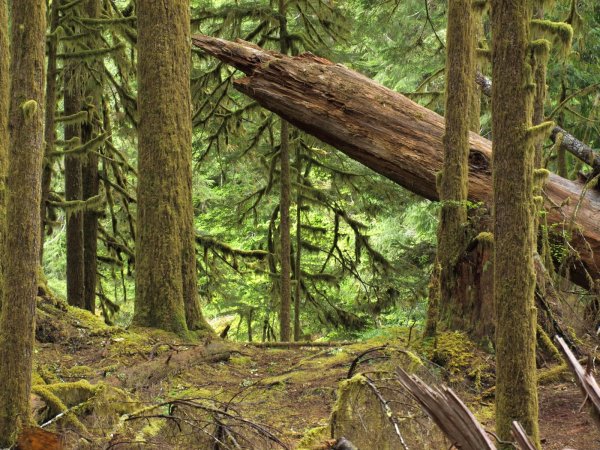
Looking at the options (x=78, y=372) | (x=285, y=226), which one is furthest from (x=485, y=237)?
(x=285, y=226)

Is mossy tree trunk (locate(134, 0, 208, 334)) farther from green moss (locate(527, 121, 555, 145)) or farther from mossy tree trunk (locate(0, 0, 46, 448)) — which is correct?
green moss (locate(527, 121, 555, 145))

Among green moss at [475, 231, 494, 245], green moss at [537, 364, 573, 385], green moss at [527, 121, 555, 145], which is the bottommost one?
green moss at [537, 364, 573, 385]

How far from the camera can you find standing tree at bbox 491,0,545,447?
5332 millimetres

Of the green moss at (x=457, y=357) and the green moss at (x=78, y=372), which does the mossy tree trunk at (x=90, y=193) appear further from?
the green moss at (x=457, y=357)

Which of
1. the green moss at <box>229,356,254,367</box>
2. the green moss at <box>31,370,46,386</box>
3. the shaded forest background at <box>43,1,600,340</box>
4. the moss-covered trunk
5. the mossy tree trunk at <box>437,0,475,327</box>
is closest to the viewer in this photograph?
the green moss at <box>31,370,46,386</box>

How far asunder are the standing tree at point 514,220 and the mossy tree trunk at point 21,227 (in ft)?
11.0

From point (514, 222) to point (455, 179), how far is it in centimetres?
362

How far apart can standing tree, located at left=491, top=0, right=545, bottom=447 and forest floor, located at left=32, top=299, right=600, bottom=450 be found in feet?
2.43

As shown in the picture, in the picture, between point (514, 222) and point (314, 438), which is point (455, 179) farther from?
point (314, 438)

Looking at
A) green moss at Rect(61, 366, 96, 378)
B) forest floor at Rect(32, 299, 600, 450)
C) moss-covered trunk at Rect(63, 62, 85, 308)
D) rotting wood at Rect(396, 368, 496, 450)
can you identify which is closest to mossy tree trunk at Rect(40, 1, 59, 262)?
moss-covered trunk at Rect(63, 62, 85, 308)

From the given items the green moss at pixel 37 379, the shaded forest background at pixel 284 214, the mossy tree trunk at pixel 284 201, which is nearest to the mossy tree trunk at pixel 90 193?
the shaded forest background at pixel 284 214

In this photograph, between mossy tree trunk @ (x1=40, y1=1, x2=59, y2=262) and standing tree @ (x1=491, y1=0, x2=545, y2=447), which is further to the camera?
mossy tree trunk @ (x1=40, y1=1, x2=59, y2=262)

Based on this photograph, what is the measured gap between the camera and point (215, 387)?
27.2ft

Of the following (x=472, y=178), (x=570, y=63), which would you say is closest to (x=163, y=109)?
(x=472, y=178)
